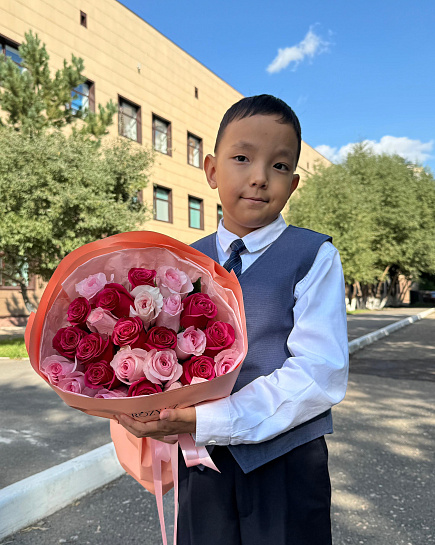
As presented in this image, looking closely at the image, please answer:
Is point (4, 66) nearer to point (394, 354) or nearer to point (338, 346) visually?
point (394, 354)

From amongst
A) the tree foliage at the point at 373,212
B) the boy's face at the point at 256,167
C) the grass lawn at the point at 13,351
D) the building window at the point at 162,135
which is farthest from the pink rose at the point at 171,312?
the building window at the point at 162,135

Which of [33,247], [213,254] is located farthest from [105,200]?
[213,254]

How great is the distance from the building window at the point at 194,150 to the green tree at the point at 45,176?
13531 millimetres

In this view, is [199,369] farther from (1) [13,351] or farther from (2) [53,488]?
(1) [13,351]

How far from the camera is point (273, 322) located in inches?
54.1

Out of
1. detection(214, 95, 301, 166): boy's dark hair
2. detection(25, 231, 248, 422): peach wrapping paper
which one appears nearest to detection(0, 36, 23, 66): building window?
detection(214, 95, 301, 166): boy's dark hair

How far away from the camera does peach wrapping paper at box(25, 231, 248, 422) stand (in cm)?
117

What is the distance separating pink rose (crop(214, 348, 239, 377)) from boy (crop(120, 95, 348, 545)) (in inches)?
4.4

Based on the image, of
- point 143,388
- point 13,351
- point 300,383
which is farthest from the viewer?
point 13,351

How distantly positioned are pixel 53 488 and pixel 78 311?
7.78ft

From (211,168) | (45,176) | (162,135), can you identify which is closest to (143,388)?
(211,168)

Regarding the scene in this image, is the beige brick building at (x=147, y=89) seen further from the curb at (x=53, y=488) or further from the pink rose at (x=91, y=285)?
the pink rose at (x=91, y=285)

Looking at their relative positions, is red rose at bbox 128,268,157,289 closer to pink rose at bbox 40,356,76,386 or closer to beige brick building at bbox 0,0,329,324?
pink rose at bbox 40,356,76,386

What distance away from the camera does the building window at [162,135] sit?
77.2 ft
